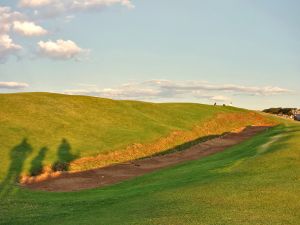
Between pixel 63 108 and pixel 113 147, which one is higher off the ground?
pixel 63 108

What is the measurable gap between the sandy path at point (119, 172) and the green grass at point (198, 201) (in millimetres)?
3623

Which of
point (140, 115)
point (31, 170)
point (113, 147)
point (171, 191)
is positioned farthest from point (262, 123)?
point (171, 191)

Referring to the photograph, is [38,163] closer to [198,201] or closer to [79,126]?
[79,126]

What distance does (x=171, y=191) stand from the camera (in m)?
22.3

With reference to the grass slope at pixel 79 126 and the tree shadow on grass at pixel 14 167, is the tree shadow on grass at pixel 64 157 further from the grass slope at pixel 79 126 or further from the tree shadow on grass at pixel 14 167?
the tree shadow on grass at pixel 14 167

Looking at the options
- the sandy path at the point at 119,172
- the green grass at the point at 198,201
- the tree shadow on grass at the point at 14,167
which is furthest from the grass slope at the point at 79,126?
the green grass at the point at 198,201

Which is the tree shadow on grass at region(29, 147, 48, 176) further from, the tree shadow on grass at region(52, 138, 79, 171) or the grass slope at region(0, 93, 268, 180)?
the tree shadow on grass at region(52, 138, 79, 171)

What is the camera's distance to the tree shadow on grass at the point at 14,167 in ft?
100

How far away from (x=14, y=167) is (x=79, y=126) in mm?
16021

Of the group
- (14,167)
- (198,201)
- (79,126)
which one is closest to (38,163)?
(14,167)

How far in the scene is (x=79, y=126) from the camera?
51938 millimetres

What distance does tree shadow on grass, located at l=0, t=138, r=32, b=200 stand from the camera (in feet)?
100

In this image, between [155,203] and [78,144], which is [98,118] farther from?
[155,203]

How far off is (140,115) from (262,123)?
26.2m
